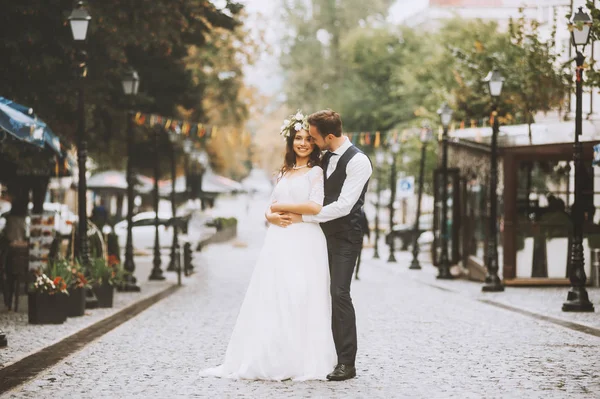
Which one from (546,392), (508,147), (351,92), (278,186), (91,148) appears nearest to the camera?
(546,392)

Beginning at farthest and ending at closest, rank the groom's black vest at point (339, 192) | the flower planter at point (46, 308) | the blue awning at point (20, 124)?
the flower planter at point (46, 308) < the blue awning at point (20, 124) < the groom's black vest at point (339, 192)

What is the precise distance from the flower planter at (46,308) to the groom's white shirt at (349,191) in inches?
263

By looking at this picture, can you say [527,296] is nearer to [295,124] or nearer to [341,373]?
[341,373]

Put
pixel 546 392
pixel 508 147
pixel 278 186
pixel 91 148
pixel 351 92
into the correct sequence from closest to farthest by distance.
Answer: pixel 546 392 → pixel 278 186 → pixel 508 147 → pixel 91 148 → pixel 351 92

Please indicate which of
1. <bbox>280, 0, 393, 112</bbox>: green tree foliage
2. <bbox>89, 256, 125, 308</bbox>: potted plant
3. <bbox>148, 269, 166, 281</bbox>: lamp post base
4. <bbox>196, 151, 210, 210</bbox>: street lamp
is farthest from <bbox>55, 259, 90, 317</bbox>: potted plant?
<bbox>280, 0, 393, 112</bbox>: green tree foliage

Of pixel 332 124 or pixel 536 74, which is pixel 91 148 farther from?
pixel 332 124

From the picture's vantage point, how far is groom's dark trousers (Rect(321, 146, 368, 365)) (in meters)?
9.59

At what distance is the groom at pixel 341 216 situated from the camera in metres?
9.58

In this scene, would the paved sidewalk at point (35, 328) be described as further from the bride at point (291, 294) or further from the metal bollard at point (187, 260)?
the metal bollard at point (187, 260)

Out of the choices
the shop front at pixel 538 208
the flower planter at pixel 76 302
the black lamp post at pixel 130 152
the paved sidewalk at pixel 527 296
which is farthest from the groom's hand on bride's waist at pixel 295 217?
the shop front at pixel 538 208

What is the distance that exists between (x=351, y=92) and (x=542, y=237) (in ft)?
139

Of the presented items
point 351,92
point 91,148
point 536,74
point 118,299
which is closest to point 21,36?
point 118,299

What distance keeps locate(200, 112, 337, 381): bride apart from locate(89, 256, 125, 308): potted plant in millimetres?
9002

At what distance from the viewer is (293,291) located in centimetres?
965
